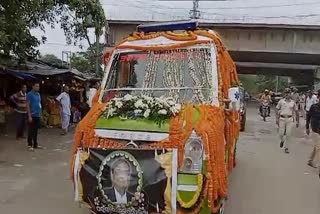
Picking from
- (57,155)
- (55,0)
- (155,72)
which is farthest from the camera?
(55,0)

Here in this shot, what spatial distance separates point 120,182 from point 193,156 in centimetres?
86

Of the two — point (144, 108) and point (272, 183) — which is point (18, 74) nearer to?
point (272, 183)

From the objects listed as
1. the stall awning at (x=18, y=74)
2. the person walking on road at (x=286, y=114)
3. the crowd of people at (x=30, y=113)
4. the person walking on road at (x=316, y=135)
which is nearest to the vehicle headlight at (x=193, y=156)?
the crowd of people at (x=30, y=113)

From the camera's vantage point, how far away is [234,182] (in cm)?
897

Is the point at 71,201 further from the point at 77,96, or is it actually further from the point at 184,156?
the point at 77,96

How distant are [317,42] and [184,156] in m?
25.9

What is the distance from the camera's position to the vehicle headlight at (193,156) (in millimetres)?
5125

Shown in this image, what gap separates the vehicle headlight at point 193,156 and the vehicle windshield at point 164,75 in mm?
1020

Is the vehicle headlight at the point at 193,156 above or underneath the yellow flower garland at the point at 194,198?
above

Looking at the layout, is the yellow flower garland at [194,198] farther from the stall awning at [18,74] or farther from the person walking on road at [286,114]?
the stall awning at [18,74]

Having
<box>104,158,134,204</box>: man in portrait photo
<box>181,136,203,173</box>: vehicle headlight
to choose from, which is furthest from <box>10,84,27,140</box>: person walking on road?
<box>181,136,203,173</box>: vehicle headlight

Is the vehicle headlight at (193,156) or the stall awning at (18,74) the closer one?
the vehicle headlight at (193,156)

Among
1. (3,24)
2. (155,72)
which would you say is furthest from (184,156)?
(3,24)

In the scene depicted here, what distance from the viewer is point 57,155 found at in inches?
448
